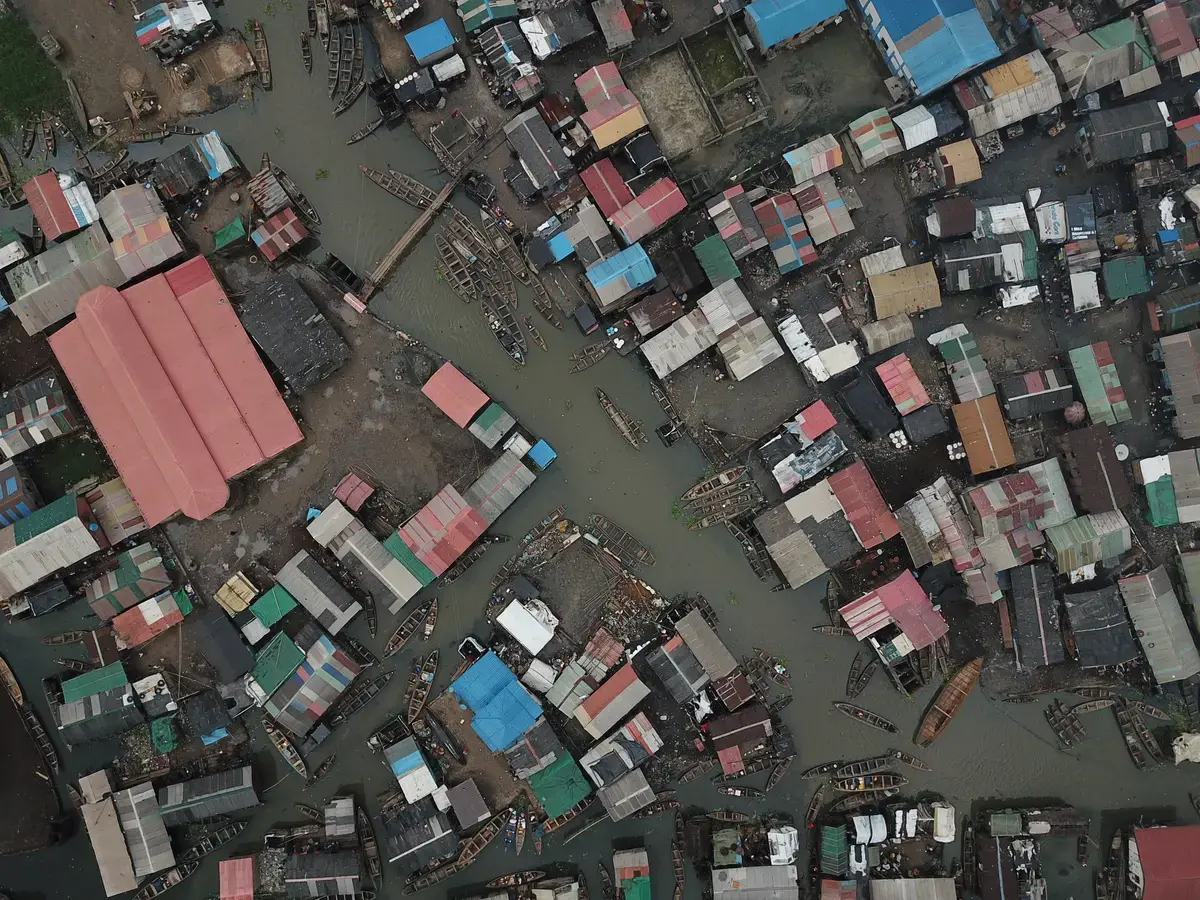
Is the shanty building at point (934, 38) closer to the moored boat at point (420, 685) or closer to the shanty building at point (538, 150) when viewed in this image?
the shanty building at point (538, 150)

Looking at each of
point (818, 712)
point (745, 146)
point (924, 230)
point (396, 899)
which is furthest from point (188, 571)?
point (924, 230)

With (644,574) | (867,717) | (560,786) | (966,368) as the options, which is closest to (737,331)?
(966,368)

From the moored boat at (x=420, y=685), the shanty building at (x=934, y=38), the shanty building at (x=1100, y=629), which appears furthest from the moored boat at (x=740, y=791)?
the shanty building at (x=934, y=38)

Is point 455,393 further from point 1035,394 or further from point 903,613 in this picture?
point 1035,394

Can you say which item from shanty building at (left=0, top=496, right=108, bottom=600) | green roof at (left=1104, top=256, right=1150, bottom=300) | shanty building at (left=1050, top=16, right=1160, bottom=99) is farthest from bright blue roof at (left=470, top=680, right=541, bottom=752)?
shanty building at (left=1050, top=16, right=1160, bottom=99)

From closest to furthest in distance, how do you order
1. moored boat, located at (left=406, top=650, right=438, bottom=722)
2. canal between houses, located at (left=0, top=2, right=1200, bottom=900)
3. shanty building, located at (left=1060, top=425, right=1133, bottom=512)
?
1. shanty building, located at (left=1060, top=425, right=1133, bottom=512)
2. moored boat, located at (left=406, top=650, right=438, bottom=722)
3. canal between houses, located at (left=0, top=2, right=1200, bottom=900)

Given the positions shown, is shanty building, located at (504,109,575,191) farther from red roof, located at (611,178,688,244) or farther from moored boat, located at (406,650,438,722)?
moored boat, located at (406,650,438,722)
